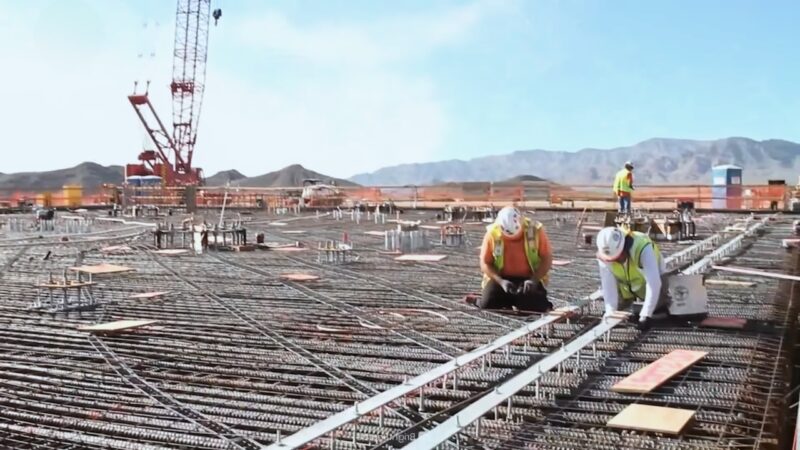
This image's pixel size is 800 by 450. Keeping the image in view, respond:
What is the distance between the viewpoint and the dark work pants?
746cm

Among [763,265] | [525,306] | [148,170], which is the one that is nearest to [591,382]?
[525,306]

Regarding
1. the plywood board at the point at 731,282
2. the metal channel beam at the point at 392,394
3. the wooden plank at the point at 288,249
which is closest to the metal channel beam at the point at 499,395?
the metal channel beam at the point at 392,394

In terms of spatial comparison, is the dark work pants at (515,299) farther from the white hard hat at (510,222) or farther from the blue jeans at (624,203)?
the blue jeans at (624,203)

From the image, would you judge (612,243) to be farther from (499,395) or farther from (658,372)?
(499,395)

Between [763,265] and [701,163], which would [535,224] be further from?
[701,163]

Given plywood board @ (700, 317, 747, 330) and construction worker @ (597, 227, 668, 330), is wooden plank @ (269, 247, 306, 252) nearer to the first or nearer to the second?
construction worker @ (597, 227, 668, 330)

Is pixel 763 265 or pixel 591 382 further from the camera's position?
pixel 763 265

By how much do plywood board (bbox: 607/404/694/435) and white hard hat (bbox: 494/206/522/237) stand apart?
2993 mm

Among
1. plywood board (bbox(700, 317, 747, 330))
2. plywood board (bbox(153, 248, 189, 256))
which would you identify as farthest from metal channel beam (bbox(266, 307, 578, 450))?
plywood board (bbox(153, 248, 189, 256))

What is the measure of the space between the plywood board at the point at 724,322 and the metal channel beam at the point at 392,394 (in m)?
1.28

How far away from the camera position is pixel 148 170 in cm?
5231

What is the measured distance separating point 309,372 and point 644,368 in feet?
7.14

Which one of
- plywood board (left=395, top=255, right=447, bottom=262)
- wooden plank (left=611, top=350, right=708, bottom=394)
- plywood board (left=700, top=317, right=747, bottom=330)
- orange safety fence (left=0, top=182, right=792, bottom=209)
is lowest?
wooden plank (left=611, top=350, right=708, bottom=394)

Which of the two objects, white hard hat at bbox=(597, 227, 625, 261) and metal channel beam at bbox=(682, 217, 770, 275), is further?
metal channel beam at bbox=(682, 217, 770, 275)
